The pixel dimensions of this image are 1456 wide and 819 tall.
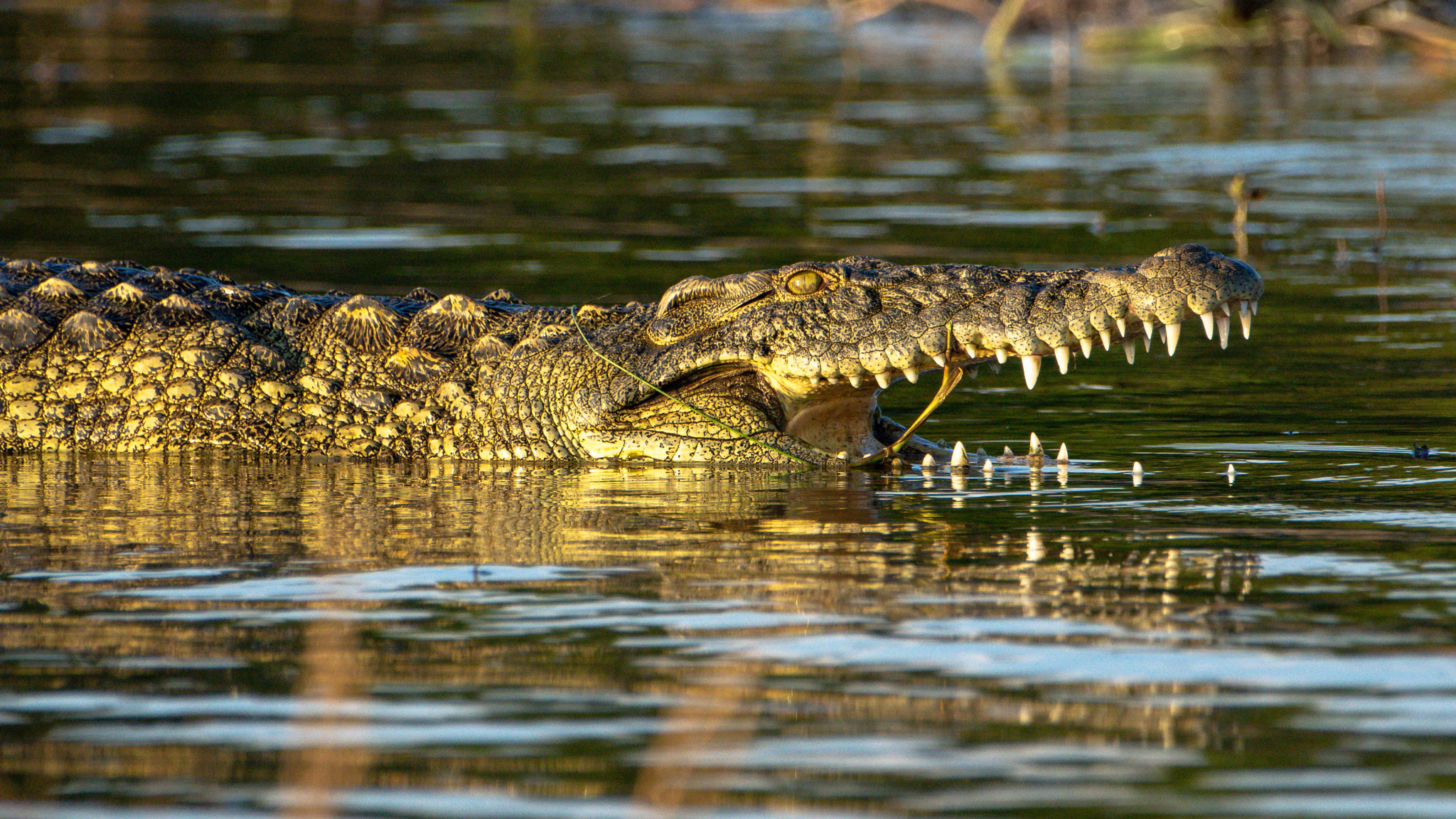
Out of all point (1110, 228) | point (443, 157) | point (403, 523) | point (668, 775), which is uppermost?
point (443, 157)

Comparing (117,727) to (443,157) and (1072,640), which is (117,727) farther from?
(443,157)

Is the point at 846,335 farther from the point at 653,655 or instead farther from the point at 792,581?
the point at 653,655

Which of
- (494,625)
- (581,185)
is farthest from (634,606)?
(581,185)

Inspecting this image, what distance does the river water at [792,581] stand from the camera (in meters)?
3.67

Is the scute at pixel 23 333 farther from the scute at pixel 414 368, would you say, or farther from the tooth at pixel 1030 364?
the tooth at pixel 1030 364

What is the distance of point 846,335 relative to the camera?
667 cm

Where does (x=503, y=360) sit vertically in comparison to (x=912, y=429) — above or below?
above

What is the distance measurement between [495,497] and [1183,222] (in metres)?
7.65

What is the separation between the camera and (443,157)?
1742 cm

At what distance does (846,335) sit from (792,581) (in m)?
1.68

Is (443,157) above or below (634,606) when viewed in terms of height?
above

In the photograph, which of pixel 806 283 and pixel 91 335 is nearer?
pixel 806 283

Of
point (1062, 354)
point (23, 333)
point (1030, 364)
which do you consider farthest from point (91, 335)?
point (1062, 354)

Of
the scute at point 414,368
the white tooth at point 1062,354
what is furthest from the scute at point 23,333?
the white tooth at point 1062,354
